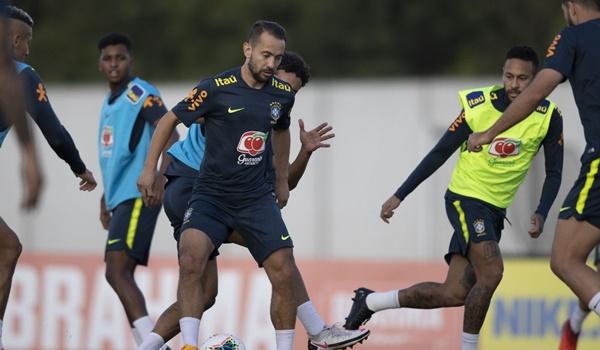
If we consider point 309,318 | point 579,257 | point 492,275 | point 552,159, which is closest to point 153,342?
point 309,318

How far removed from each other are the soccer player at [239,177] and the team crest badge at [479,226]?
5.03ft

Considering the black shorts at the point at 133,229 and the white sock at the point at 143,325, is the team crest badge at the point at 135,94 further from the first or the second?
the white sock at the point at 143,325

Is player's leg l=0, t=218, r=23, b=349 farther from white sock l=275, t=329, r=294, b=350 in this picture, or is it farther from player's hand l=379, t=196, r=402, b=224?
player's hand l=379, t=196, r=402, b=224

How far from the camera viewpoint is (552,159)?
385 inches

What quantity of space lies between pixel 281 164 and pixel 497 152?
160cm

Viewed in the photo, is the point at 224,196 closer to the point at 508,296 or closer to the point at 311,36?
the point at 508,296

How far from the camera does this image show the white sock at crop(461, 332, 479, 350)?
9.62 meters

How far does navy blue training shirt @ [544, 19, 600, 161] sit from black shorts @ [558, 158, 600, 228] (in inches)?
3.9

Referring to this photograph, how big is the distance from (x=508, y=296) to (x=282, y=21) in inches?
654

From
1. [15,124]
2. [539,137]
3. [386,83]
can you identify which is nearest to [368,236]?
[386,83]

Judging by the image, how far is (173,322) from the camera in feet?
30.5

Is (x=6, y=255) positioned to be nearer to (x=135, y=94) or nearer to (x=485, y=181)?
(x=135, y=94)

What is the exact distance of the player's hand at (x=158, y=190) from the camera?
8930 millimetres

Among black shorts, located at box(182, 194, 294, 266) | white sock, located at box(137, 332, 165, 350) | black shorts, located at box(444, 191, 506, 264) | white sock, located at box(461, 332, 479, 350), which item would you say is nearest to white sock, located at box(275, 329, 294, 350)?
black shorts, located at box(182, 194, 294, 266)
